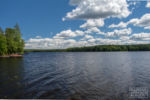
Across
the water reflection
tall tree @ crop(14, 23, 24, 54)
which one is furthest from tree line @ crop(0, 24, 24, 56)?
the water reflection

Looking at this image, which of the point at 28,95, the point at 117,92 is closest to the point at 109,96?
the point at 117,92

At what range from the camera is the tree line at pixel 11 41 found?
179ft

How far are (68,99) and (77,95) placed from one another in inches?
35.0

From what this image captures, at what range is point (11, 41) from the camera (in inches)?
2378

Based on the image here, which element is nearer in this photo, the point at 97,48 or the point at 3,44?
the point at 3,44

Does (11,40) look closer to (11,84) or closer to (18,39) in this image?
(18,39)

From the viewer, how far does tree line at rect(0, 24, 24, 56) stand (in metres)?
54.7

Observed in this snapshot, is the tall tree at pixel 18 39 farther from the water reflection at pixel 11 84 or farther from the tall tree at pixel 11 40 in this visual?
the water reflection at pixel 11 84

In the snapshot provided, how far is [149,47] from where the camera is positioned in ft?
502

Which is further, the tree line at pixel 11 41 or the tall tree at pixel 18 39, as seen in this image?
the tall tree at pixel 18 39

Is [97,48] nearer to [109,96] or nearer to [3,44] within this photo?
[3,44]

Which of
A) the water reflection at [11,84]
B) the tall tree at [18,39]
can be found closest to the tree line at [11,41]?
the tall tree at [18,39]

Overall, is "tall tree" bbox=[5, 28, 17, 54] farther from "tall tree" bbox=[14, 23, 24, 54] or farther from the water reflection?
the water reflection

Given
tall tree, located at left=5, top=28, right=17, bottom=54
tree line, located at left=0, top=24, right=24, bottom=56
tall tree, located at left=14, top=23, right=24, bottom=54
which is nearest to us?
tree line, located at left=0, top=24, right=24, bottom=56
